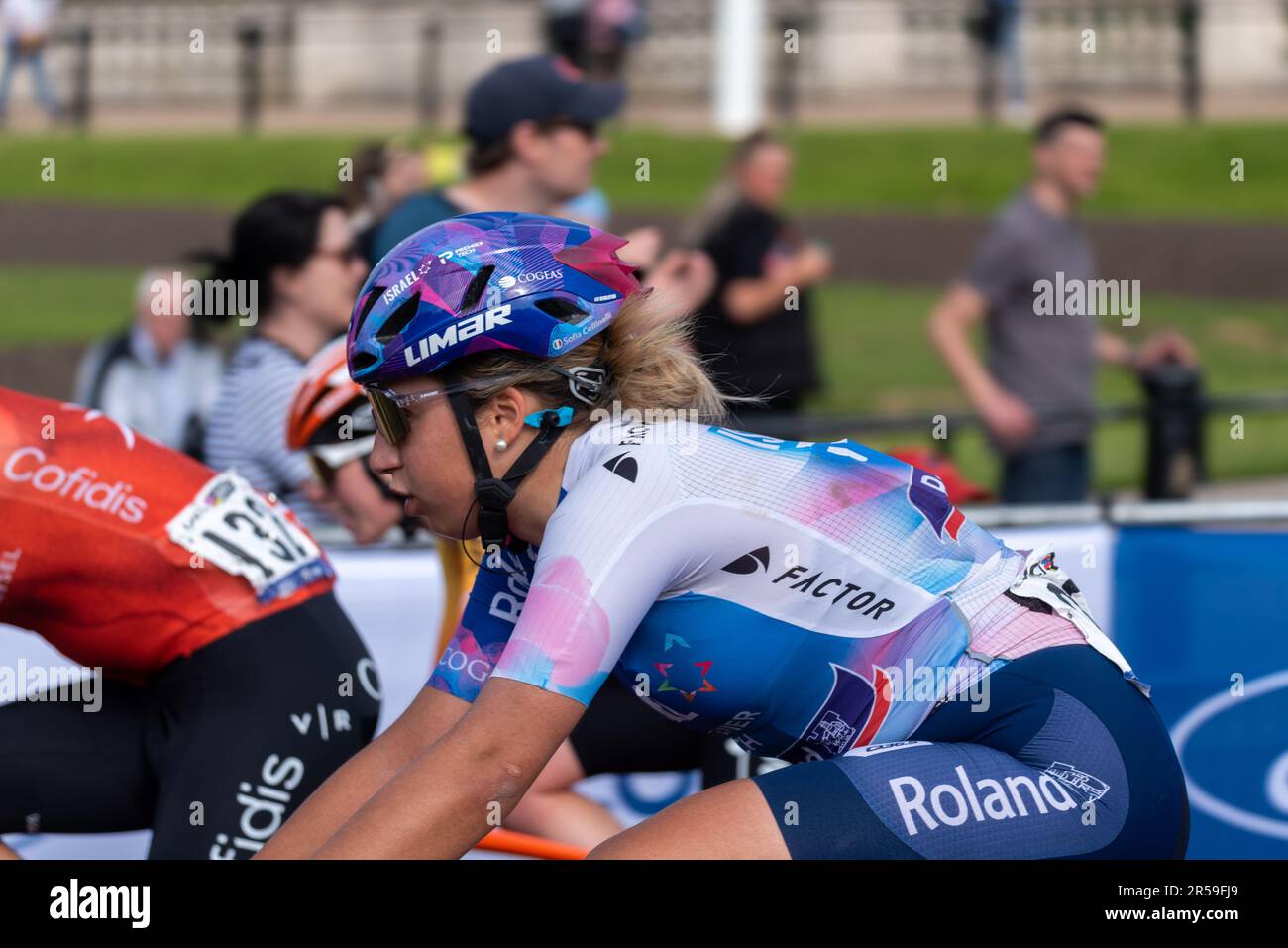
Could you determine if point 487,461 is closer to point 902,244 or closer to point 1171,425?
point 1171,425

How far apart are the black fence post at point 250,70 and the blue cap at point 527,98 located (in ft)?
65.2

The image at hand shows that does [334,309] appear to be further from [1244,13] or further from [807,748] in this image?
[1244,13]

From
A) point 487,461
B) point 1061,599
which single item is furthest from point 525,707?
point 1061,599

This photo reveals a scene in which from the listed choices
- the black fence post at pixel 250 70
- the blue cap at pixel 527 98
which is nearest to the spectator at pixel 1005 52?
the black fence post at pixel 250 70

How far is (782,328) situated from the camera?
7809mm

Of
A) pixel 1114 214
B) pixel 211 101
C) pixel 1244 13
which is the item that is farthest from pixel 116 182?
pixel 1244 13

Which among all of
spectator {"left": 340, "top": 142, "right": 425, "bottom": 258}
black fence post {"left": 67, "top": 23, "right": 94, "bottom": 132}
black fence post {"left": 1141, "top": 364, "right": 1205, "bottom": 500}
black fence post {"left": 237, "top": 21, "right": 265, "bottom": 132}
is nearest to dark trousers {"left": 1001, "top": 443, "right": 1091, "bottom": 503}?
black fence post {"left": 1141, "top": 364, "right": 1205, "bottom": 500}

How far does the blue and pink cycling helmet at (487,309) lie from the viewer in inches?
108

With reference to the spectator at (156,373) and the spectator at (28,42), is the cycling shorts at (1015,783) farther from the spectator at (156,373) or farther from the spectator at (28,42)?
the spectator at (28,42)

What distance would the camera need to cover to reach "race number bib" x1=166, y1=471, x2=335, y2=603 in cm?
367

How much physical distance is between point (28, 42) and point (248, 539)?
76.5ft

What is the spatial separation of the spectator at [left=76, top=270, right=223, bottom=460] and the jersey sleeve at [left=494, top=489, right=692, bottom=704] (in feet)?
18.1

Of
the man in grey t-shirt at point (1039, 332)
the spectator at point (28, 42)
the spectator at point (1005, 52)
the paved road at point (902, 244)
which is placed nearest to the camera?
the man in grey t-shirt at point (1039, 332)
